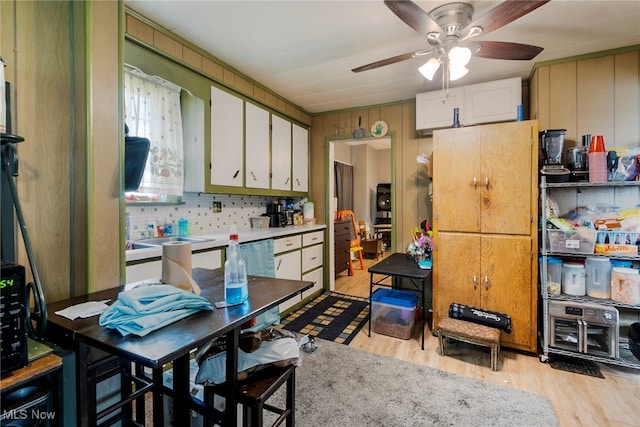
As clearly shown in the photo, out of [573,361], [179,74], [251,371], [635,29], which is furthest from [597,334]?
[179,74]

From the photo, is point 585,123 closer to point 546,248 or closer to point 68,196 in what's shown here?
point 546,248

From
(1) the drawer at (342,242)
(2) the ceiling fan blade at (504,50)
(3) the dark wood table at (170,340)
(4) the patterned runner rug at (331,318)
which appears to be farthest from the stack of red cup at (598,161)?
(1) the drawer at (342,242)

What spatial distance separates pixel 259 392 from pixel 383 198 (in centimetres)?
629

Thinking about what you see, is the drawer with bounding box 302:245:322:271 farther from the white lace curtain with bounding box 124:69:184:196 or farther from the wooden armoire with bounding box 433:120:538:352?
the white lace curtain with bounding box 124:69:184:196

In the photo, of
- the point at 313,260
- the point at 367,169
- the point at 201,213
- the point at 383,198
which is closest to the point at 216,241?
the point at 201,213

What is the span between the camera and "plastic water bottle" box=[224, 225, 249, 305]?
3.35 feet

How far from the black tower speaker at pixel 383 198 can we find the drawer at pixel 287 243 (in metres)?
3.91

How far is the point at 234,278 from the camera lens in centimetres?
105

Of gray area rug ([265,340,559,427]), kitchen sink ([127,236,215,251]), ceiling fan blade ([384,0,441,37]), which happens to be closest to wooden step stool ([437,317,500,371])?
gray area rug ([265,340,559,427])

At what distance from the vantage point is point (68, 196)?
3.84 ft

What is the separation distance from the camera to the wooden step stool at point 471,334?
2.19 meters

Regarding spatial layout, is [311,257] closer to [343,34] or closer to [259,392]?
[343,34]

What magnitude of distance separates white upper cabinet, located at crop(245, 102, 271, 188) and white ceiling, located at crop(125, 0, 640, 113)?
0.36 m

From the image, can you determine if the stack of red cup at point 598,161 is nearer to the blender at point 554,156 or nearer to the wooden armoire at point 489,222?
the blender at point 554,156
